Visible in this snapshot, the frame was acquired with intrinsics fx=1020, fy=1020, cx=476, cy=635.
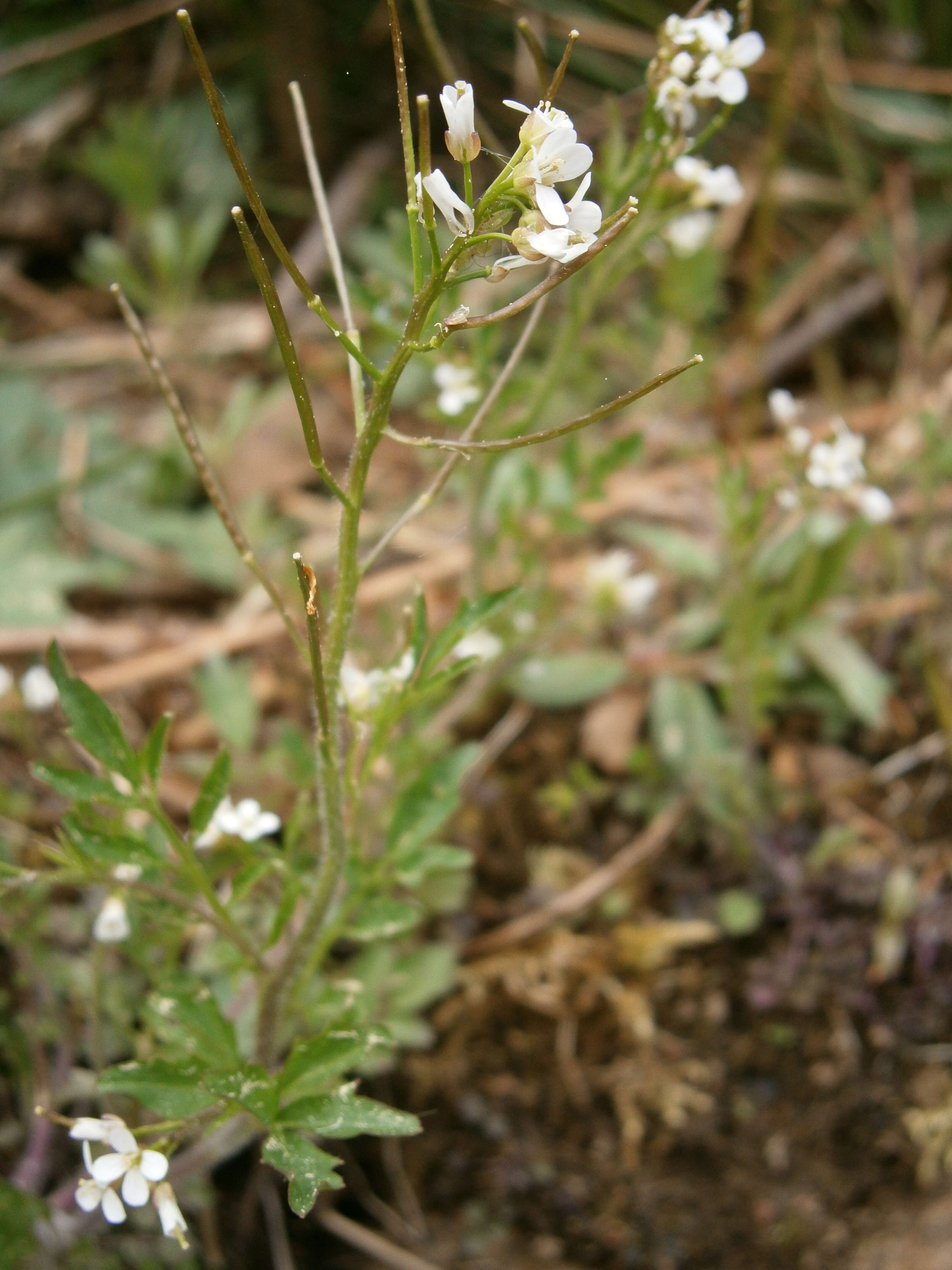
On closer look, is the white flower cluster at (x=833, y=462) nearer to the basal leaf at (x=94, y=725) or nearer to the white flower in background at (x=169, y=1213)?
the basal leaf at (x=94, y=725)

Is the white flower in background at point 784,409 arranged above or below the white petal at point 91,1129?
above

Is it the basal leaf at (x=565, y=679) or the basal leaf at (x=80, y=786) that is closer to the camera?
the basal leaf at (x=80, y=786)

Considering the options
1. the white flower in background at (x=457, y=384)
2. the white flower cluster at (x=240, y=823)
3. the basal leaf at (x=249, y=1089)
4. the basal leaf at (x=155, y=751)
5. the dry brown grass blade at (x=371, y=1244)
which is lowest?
the dry brown grass blade at (x=371, y=1244)

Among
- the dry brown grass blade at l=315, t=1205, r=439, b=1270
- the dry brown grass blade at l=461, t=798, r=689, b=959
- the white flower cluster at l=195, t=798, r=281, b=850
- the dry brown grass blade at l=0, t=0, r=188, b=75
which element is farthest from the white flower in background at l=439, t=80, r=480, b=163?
the dry brown grass blade at l=0, t=0, r=188, b=75

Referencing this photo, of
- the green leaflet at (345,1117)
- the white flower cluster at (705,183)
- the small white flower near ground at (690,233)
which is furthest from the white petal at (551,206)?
the small white flower near ground at (690,233)

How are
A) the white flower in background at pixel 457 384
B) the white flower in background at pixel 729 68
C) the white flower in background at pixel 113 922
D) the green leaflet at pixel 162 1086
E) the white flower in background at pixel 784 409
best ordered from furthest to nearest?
the white flower in background at pixel 784 409 → the white flower in background at pixel 457 384 → the white flower in background at pixel 113 922 → the white flower in background at pixel 729 68 → the green leaflet at pixel 162 1086

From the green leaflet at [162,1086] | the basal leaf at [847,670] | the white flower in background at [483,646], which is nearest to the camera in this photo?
the green leaflet at [162,1086]
